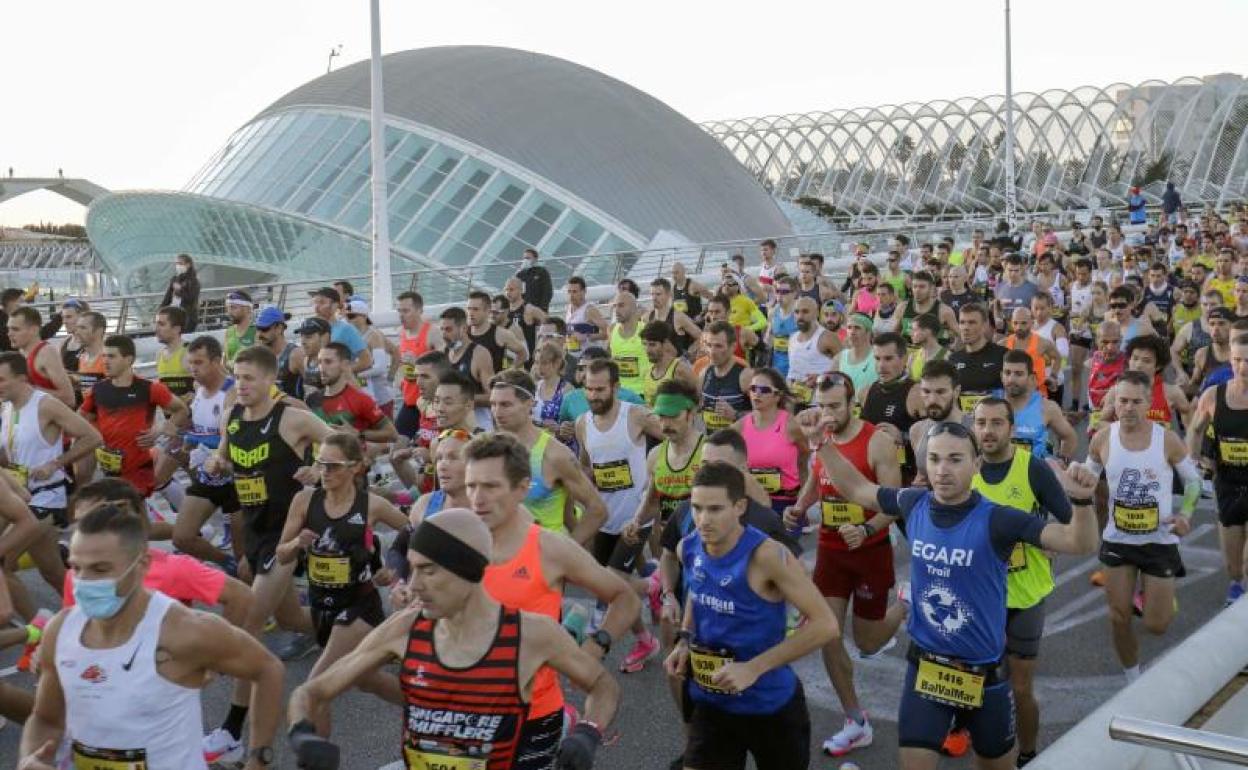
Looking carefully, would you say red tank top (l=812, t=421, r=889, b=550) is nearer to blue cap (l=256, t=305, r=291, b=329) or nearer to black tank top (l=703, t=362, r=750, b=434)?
black tank top (l=703, t=362, r=750, b=434)

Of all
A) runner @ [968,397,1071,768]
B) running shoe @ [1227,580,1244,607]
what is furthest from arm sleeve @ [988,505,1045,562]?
running shoe @ [1227,580,1244,607]

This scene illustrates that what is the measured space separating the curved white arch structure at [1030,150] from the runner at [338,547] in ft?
199

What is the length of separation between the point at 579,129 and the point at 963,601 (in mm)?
36888

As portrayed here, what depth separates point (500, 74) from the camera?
42875 millimetres

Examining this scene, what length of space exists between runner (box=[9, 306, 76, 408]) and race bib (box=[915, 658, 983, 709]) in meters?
6.35

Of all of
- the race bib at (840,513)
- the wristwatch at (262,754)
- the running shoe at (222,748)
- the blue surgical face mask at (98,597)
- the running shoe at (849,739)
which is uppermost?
the blue surgical face mask at (98,597)

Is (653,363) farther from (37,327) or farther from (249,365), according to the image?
(37,327)

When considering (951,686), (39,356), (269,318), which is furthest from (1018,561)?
(39,356)

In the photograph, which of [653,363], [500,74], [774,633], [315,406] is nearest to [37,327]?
[315,406]

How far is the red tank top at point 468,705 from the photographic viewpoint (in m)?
3.31

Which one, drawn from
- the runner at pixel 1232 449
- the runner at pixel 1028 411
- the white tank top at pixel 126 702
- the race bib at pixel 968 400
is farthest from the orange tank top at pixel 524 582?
the race bib at pixel 968 400

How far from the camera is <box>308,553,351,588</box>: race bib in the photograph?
5.70 metres

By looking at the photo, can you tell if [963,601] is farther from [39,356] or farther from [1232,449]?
[39,356]

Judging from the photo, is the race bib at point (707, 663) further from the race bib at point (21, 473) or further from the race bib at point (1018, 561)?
the race bib at point (21, 473)
